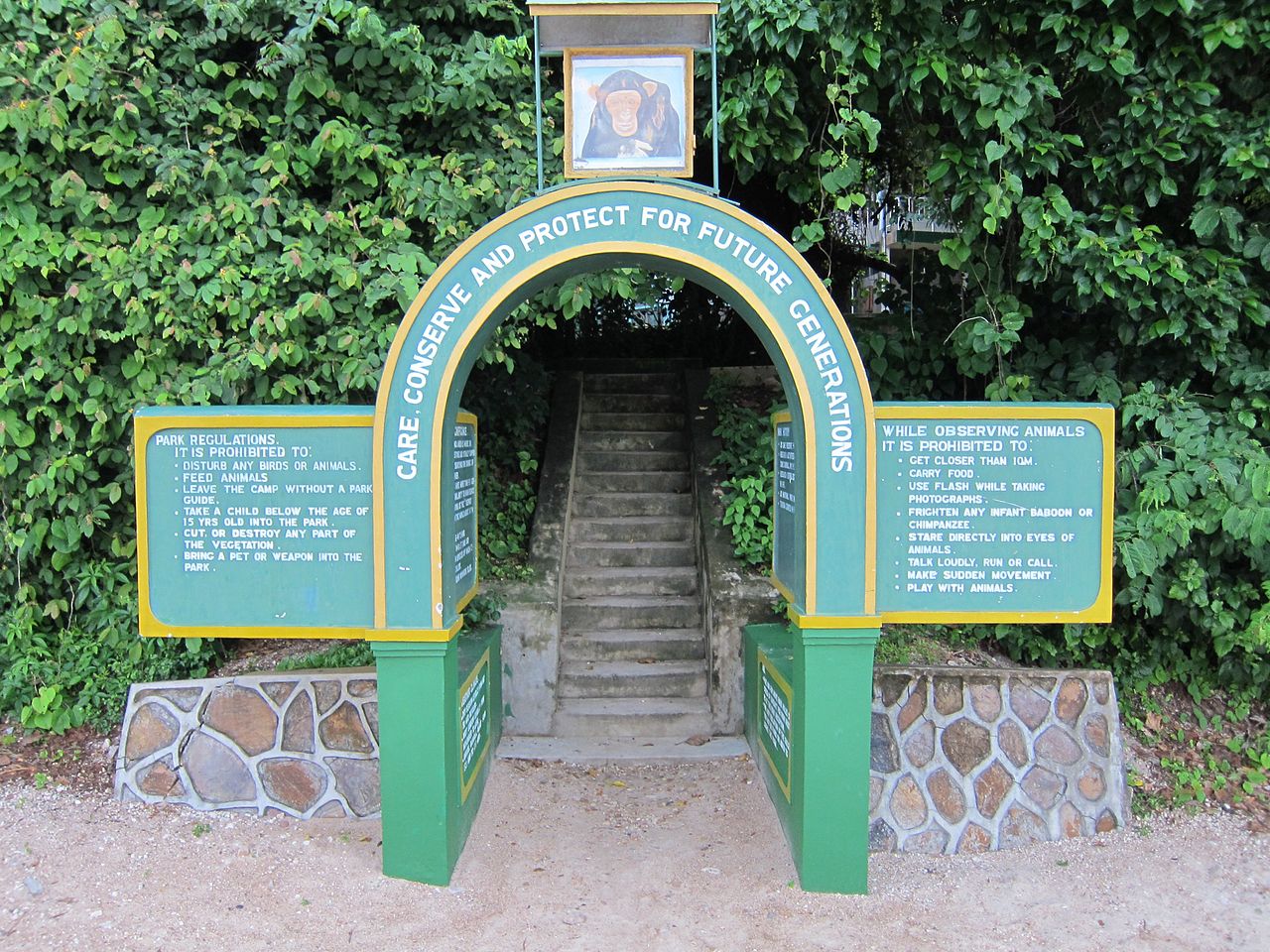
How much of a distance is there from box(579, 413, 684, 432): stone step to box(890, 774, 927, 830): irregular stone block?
13.7 ft

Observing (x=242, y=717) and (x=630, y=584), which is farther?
(x=630, y=584)

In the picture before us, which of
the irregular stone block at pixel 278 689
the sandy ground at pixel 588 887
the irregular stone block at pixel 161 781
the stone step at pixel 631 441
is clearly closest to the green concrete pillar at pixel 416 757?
the sandy ground at pixel 588 887

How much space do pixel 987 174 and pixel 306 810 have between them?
4.86 m

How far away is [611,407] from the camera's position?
830cm

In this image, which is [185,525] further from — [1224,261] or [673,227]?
[1224,261]

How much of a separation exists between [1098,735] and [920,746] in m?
0.89

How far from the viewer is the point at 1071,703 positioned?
442cm

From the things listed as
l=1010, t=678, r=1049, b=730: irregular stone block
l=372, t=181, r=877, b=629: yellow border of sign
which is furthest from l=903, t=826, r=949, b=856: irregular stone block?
l=372, t=181, r=877, b=629: yellow border of sign

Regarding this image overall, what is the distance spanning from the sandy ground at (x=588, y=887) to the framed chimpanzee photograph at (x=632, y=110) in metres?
3.05

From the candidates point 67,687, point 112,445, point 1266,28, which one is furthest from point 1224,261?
point 67,687

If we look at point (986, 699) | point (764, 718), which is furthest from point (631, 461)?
point (986, 699)

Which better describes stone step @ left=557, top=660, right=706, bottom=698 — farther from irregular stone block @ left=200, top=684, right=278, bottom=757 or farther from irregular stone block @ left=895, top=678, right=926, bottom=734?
irregular stone block @ left=200, top=684, right=278, bottom=757

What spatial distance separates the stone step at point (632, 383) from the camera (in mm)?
8625

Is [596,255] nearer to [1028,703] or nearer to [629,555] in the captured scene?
[1028,703]
